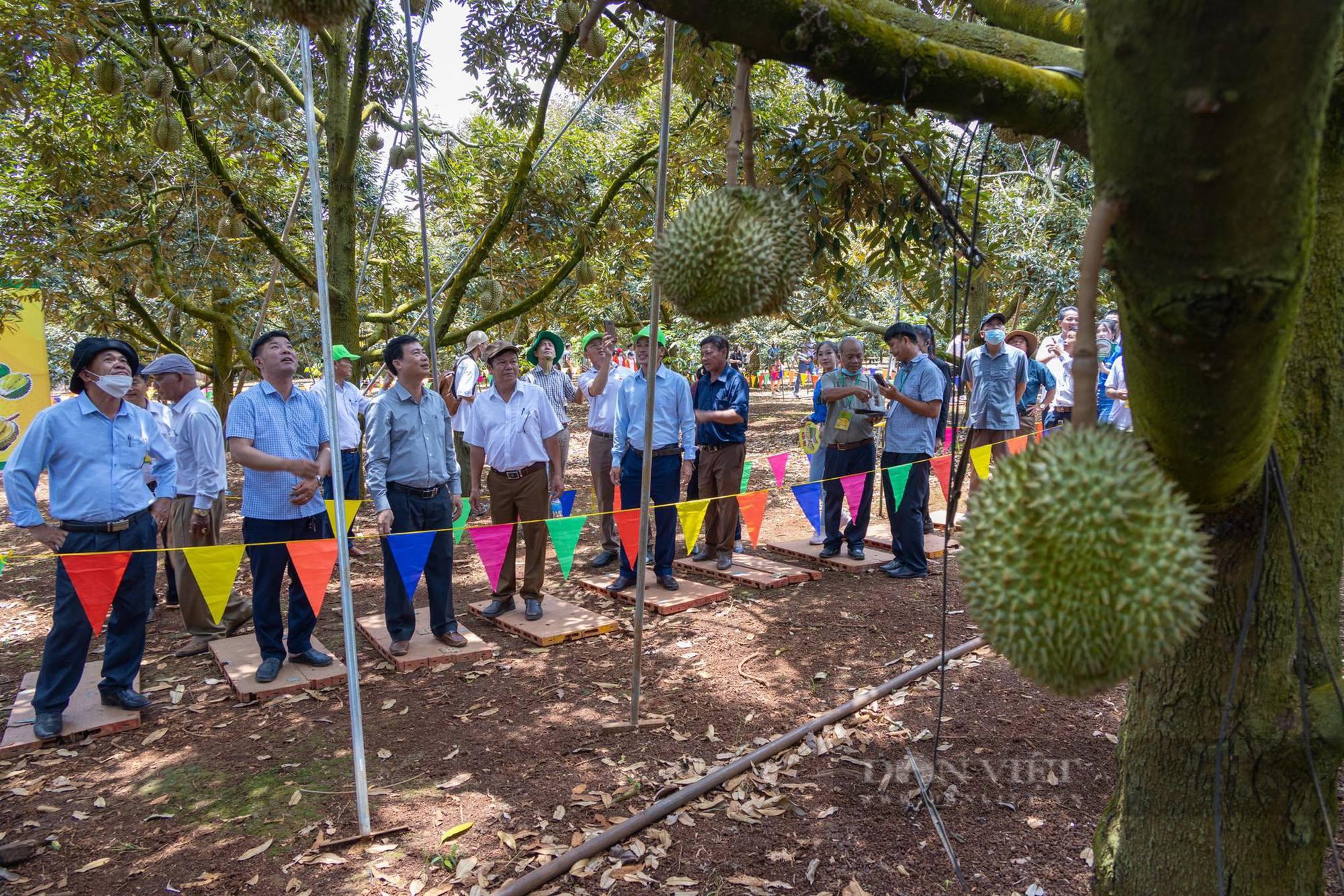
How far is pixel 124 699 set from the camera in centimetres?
433

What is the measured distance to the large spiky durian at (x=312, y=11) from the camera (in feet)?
5.05

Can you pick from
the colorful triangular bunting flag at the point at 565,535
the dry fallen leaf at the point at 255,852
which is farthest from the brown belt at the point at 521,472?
the dry fallen leaf at the point at 255,852

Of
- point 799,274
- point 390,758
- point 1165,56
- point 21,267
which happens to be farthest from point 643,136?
point 1165,56

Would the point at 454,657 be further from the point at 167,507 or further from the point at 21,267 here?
the point at 21,267

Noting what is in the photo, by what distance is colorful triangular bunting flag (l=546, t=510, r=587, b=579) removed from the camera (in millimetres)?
5500

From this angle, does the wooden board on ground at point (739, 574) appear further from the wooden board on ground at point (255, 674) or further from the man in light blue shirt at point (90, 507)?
the man in light blue shirt at point (90, 507)

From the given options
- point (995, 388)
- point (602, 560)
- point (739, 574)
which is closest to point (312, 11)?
point (739, 574)

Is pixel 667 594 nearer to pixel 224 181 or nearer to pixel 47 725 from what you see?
pixel 47 725

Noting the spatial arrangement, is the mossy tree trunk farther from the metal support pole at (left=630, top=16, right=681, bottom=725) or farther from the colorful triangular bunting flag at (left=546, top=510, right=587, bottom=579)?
the colorful triangular bunting flag at (left=546, top=510, right=587, bottom=579)

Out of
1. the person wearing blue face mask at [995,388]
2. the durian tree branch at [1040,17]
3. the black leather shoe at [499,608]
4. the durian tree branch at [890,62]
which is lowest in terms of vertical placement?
the black leather shoe at [499,608]

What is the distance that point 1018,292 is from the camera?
12852 mm

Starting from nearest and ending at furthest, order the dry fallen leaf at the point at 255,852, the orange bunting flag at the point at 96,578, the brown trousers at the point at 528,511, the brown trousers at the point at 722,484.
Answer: the dry fallen leaf at the point at 255,852, the orange bunting flag at the point at 96,578, the brown trousers at the point at 528,511, the brown trousers at the point at 722,484

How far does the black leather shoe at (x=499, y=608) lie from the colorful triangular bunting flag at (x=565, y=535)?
595mm

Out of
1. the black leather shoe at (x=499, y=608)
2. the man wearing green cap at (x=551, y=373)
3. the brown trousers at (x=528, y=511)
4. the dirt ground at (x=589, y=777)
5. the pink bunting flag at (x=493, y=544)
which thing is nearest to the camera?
the dirt ground at (x=589, y=777)
